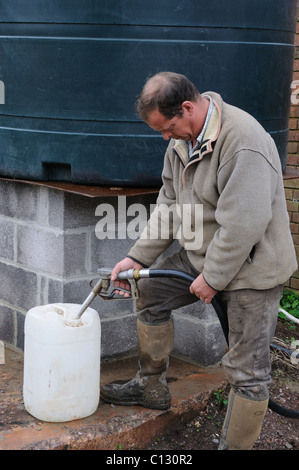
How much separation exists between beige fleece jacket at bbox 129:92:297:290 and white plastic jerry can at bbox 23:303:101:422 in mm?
→ 612

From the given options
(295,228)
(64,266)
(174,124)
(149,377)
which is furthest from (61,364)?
(295,228)

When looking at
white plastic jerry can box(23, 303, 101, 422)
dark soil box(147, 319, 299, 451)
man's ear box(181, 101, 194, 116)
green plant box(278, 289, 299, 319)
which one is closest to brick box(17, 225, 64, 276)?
Result: white plastic jerry can box(23, 303, 101, 422)

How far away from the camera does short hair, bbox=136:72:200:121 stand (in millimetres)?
2623

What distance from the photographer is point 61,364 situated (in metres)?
3.03

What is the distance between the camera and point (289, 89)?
3781 mm

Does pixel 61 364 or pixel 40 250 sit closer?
pixel 61 364

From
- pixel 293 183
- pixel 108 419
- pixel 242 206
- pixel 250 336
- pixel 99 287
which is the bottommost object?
pixel 108 419

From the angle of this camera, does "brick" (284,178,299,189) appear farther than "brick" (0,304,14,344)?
Yes

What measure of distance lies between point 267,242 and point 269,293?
22cm

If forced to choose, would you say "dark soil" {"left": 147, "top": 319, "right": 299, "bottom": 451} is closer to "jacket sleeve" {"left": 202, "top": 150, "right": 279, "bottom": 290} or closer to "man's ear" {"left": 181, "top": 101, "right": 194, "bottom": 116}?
"jacket sleeve" {"left": 202, "top": 150, "right": 279, "bottom": 290}

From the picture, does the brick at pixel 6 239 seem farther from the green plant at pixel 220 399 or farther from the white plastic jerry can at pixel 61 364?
the green plant at pixel 220 399

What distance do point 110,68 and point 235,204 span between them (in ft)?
3.70

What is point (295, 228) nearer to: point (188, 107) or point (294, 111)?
point (294, 111)

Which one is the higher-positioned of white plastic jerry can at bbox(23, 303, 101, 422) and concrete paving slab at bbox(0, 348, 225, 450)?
white plastic jerry can at bbox(23, 303, 101, 422)
